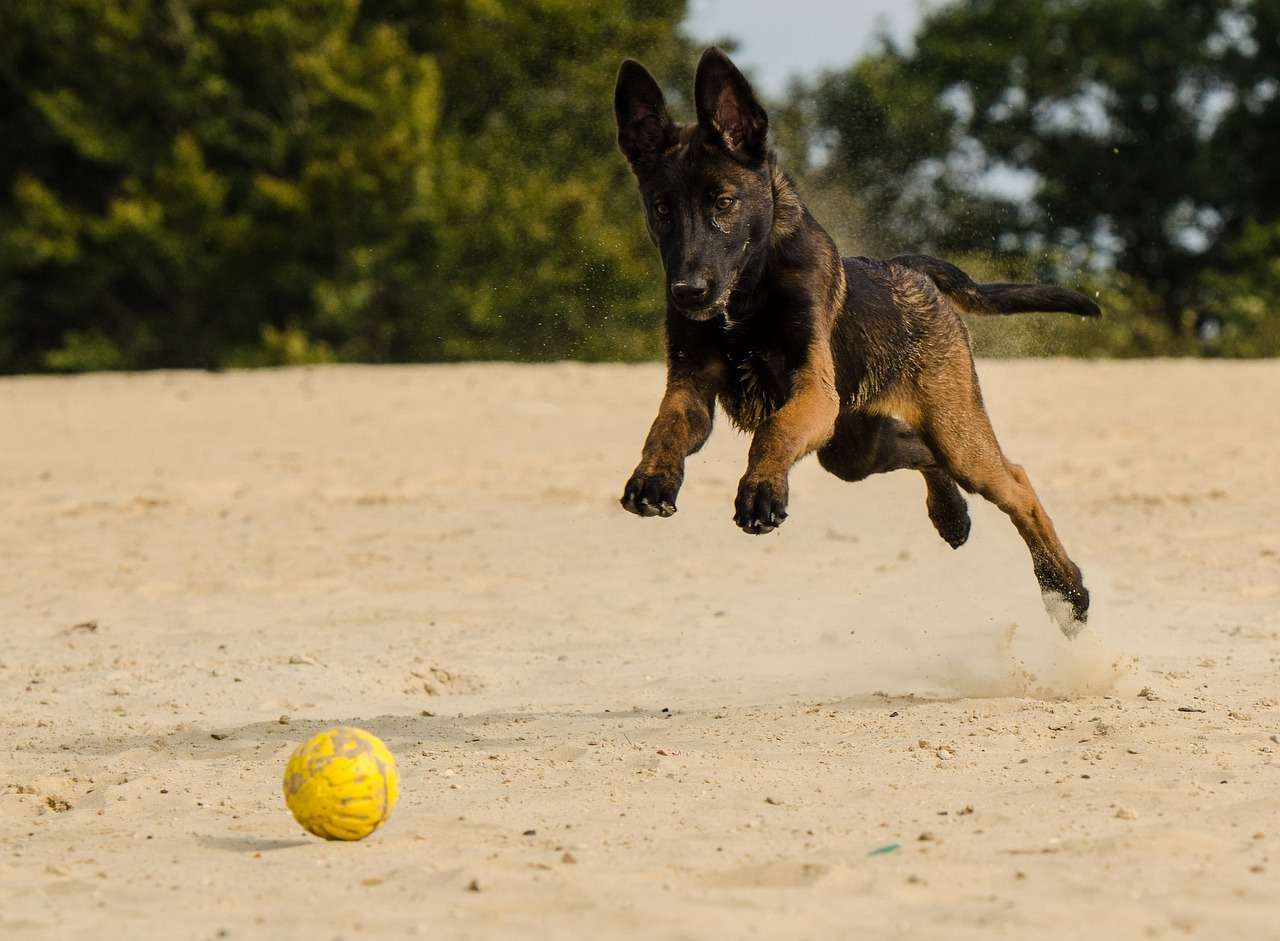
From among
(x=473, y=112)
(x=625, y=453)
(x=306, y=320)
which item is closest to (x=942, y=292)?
(x=625, y=453)

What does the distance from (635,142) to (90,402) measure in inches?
411

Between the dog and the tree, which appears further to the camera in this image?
the tree

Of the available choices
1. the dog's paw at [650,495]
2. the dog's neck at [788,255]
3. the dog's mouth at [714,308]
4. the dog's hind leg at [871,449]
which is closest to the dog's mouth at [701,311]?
the dog's mouth at [714,308]

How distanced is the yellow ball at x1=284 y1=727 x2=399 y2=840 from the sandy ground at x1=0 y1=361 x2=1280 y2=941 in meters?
0.11

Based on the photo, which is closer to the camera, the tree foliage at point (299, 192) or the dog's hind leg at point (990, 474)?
the dog's hind leg at point (990, 474)

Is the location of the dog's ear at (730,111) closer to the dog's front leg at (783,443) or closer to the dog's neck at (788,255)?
the dog's neck at (788,255)

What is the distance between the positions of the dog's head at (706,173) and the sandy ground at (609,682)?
5.19 feet

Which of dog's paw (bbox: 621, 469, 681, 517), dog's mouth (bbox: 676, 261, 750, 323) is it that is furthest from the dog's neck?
dog's paw (bbox: 621, 469, 681, 517)

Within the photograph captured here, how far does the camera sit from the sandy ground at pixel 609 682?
434cm

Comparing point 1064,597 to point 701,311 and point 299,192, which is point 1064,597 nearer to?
point 701,311

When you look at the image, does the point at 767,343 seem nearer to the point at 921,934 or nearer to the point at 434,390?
the point at 921,934

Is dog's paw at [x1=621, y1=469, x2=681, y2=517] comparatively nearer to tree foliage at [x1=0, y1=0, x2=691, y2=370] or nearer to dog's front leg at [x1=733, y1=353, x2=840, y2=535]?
dog's front leg at [x1=733, y1=353, x2=840, y2=535]

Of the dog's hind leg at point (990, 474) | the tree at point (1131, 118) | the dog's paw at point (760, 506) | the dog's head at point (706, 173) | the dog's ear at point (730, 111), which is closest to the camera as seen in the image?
the dog's paw at point (760, 506)

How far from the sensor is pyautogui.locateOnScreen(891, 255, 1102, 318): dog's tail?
761 cm
